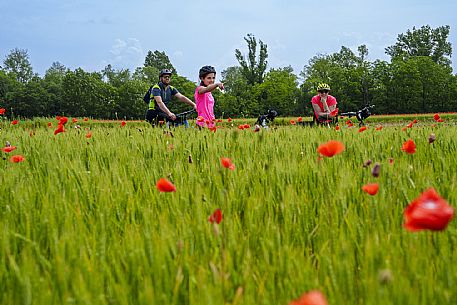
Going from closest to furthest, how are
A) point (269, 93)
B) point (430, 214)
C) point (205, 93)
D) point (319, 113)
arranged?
point (430, 214) < point (205, 93) < point (319, 113) < point (269, 93)

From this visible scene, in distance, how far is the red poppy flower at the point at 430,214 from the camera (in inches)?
31.6

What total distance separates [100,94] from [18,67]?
40531mm

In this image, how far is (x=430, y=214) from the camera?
2.66 feet

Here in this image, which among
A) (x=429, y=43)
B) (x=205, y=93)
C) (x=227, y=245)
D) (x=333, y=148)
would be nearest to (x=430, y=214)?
(x=227, y=245)

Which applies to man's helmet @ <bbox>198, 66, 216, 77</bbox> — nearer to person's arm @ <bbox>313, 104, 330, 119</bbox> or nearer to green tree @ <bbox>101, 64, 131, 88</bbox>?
person's arm @ <bbox>313, 104, 330, 119</bbox>

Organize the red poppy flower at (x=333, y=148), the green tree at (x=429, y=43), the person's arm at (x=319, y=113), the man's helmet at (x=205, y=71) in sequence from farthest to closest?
1. the green tree at (x=429, y=43)
2. the person's arm at (x=319, y=113)
3. the man's helmet at (x=205, y=71)
4. the red poppy flower at (x=333, y=148)

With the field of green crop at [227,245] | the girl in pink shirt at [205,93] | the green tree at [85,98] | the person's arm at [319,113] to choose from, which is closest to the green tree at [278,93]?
the green tree at [85,98]

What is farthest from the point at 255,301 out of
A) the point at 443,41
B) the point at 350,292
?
the point at 443,41

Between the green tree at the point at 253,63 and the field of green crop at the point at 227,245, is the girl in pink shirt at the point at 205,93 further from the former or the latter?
the green tree at the point at 253,63

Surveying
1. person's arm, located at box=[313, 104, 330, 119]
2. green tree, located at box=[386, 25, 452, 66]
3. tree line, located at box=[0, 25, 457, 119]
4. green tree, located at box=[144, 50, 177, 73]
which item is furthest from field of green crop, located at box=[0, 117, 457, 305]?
green tree, located at box=[144, 50, 177, 73]

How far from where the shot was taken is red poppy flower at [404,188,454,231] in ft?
2.63

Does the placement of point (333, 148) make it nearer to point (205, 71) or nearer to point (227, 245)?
point (227, 245)

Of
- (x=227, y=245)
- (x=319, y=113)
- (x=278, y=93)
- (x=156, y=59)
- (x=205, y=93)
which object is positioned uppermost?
(x=156, y=59)

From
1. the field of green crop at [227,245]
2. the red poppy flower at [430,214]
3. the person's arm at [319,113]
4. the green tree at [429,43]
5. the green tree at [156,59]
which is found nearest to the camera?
the red poppy flower at [430,214]
